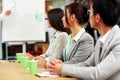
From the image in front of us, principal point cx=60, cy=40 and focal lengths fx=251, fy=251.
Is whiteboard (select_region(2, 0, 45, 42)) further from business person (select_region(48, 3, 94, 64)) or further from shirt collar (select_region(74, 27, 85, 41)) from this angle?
shirt collar (select_region(74, 27, 85, 41))

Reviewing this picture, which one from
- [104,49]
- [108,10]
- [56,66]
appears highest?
[108,10]

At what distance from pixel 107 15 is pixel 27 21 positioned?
7.79 feet

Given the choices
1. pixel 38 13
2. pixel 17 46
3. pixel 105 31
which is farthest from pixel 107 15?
pixel 17 46

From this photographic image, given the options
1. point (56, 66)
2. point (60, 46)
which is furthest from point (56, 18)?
point (56, 66)

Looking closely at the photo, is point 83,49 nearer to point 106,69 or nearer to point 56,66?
point 56,66

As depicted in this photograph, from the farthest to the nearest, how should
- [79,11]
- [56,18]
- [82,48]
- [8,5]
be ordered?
1. [8,5]
2. [56,18]
3. [79,11]
4. [82,48]

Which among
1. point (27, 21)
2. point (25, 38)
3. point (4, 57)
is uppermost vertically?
point (27, 21)

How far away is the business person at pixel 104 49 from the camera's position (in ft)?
4.48

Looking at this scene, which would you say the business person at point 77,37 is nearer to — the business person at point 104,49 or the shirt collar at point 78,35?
the shirt collar at point 78,35

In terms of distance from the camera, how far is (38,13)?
3.79 metres

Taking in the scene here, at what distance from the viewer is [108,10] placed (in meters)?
1.51

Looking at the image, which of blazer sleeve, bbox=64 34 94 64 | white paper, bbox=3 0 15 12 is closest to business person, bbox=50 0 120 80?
blazer sleeve, bbox=64 34 94 64

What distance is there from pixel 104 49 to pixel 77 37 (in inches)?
23.6

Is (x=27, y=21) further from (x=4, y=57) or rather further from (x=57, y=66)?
(x=57, y=66)
